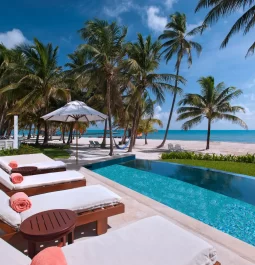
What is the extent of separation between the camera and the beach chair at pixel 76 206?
230 cm

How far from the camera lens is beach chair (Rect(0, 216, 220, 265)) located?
1.62 metres

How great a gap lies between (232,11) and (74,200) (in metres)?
10.5

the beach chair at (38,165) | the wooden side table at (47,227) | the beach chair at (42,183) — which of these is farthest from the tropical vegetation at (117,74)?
the wooden side table at (47,227)

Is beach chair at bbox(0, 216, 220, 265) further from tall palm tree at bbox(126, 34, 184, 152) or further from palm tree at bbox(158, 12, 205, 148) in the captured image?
palm tree at bbox(158, 12, 205, 148)

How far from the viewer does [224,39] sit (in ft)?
33.8

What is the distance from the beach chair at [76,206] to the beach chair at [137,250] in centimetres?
64

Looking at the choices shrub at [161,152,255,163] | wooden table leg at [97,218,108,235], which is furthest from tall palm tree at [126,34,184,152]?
wooden table leg at [97,218,108,235]

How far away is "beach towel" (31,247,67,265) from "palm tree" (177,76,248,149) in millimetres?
15272

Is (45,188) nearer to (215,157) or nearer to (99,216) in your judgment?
(99,216)

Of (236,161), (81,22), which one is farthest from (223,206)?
(81,22)

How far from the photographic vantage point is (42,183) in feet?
12.7

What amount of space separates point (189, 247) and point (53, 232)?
132 centimetres

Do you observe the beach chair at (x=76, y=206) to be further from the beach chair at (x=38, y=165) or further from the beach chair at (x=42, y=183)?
the beach chair at (x=38, y=165)

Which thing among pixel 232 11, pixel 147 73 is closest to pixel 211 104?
pixel 147 73
